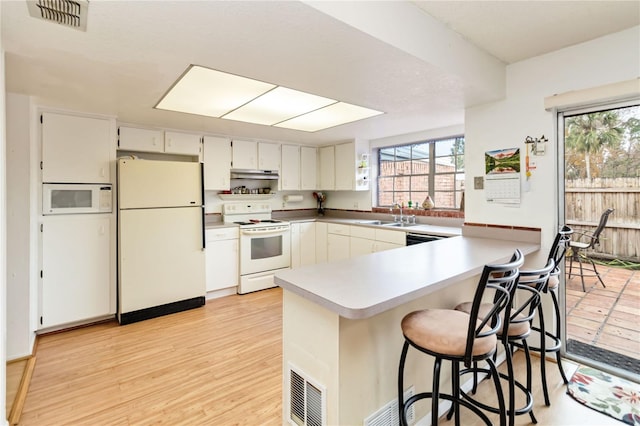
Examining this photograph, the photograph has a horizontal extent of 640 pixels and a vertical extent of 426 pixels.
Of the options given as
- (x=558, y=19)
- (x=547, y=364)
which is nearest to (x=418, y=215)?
(x=547, y=364)

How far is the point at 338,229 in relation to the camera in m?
4.65

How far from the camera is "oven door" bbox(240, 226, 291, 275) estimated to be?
4.10 m

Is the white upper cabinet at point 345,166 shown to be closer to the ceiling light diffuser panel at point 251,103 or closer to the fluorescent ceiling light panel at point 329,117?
the fluorescent ceiling light panel at point 329,117

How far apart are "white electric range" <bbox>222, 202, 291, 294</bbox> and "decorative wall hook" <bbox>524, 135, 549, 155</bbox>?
3013mm

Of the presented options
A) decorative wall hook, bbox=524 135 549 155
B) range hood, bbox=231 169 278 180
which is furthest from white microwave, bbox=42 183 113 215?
decorative wall hook, bbox=524 135 549 155

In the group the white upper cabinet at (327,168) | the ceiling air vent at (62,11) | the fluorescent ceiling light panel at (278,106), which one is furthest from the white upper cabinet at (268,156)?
the ceiling air vent at (62,11)

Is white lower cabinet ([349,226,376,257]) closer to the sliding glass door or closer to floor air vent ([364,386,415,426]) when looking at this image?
the sliding glass door

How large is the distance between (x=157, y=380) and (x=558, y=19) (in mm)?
3518

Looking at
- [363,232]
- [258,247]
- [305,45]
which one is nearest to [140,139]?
[258,247]

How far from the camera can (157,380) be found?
87.0 inches

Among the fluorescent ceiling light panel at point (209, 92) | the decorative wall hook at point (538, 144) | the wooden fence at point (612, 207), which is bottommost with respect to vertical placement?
the wooden fence at point (612, 207)

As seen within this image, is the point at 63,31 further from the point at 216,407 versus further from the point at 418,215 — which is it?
the point at 418,215

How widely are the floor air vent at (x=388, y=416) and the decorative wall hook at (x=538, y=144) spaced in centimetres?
202

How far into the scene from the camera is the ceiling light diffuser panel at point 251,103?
2.32 meters
